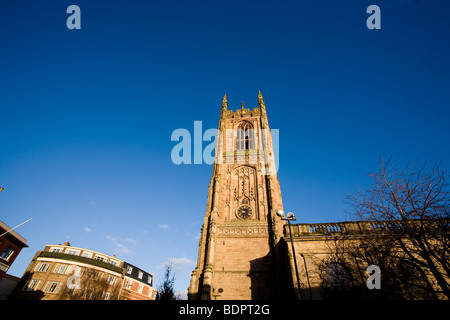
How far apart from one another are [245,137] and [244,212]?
45.1 feet

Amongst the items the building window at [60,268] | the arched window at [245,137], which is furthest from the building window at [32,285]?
the arched window at [245,137]

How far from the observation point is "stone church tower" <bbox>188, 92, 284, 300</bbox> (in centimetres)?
1987

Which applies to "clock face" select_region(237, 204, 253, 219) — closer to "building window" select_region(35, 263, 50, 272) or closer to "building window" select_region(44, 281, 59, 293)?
"building window" select_region(44, 281, 59, 293)

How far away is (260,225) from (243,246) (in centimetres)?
293

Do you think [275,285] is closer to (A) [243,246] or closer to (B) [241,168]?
(A) [243,246]

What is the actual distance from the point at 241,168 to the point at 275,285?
15.2 metres

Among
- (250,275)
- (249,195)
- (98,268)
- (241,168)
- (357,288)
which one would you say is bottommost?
(357,288)

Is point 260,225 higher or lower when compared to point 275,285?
higher

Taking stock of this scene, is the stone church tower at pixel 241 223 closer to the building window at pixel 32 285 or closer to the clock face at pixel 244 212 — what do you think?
the clock face at pixel 244 212

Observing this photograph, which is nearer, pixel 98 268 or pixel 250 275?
pixel 250 275

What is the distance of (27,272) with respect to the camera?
38.2m
